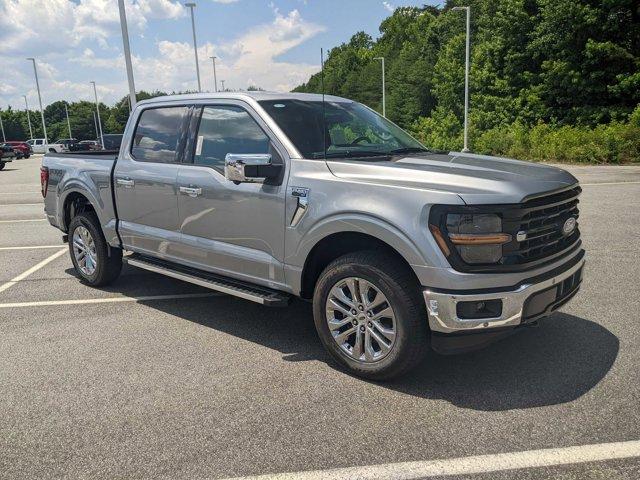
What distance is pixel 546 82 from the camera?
107 feet

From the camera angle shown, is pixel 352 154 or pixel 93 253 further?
pixel 93 253

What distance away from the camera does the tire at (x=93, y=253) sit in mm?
6043

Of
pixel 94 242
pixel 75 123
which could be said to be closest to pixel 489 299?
pixel 94 242

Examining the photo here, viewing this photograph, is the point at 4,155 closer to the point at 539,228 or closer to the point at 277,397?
the point at 277,397

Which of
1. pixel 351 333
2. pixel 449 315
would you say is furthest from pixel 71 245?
pixel 449 315

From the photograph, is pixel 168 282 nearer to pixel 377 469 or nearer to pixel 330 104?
pixel 330 104

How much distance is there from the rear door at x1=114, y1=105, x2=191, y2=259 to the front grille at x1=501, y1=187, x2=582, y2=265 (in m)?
2.88

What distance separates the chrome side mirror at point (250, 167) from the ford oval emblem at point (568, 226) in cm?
200

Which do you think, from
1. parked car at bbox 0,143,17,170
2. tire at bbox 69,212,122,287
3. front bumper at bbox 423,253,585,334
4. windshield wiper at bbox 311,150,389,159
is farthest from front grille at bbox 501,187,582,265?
parked car at bbox 0,143,17,170

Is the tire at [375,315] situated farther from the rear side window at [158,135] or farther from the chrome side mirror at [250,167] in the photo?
the rear side window at [158,135]

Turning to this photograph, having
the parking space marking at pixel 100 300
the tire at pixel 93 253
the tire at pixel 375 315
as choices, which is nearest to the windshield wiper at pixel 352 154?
the tire at pixel 375 315

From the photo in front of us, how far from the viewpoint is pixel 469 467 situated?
283 cm

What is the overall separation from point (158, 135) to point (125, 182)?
1.89ft

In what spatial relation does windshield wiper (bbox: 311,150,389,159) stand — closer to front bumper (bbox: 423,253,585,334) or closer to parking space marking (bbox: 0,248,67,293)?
front bumper (bbox: 423,253,585,334)
